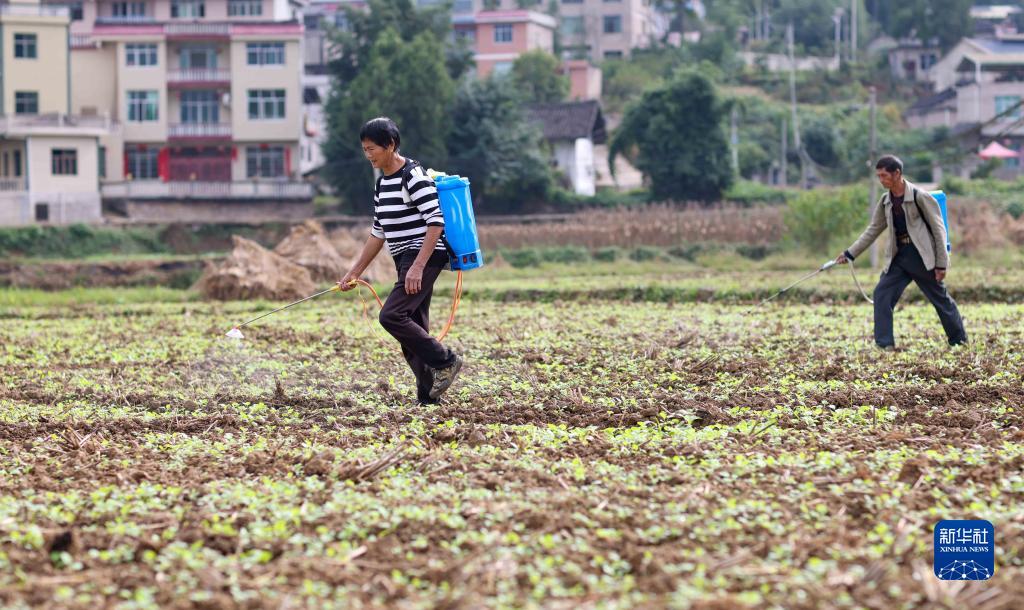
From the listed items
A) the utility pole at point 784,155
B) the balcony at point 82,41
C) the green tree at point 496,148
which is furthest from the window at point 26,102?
the utility pole at point 784,155

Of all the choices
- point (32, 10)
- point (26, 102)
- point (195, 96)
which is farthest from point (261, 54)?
point (26, 102)

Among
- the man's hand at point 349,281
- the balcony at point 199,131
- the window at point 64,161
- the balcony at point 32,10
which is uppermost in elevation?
the balcony at point 32,10

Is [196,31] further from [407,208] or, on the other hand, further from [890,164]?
[407,208]

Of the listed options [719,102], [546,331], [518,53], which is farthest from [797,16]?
[546,331]

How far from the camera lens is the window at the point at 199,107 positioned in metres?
59.4

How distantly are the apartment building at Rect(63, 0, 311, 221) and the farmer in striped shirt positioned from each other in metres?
49.0

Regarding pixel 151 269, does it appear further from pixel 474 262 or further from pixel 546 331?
pixel 474 262

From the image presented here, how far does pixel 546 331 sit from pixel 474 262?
6.13 meters

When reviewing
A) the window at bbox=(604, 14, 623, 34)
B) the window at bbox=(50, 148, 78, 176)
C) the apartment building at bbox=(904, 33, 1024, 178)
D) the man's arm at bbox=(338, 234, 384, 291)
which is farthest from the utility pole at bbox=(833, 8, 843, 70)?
the man's arm at bbox=(338, 234, 384, 291)

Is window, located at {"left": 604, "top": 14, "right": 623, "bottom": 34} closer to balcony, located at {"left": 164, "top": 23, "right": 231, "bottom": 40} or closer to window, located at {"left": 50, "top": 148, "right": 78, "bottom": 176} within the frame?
balcony, located at {"left": 164, "top": 23, "right": 231, "bottom": 40}

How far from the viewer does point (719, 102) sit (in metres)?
55.9

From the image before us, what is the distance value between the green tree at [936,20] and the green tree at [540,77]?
25.2m

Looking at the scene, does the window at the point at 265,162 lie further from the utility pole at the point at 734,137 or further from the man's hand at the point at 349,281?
the man's hand at the point at 349,281

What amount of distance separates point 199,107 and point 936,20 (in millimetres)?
46702
